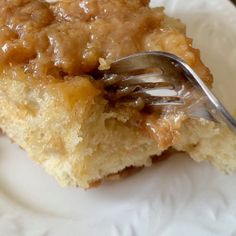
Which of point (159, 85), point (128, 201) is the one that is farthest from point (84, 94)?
point (128, 201)

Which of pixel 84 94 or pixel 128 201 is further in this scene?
pixel 128 201

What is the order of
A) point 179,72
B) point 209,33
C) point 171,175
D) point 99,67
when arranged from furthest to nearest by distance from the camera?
1. point 209,33
2. point 171,175
3. point 99,67
4. point 179,72

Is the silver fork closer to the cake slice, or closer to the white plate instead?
the cake slice

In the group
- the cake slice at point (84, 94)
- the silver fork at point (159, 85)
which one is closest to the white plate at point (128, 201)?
the cake slice at point (84, 94)

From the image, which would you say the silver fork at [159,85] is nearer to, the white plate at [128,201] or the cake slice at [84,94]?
the cake slice at [84,94]

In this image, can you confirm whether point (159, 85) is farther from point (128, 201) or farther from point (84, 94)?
point (128, 201)

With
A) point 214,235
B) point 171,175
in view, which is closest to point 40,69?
point 171,175

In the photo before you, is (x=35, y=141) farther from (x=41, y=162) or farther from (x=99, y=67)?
(x=99, y=67)
